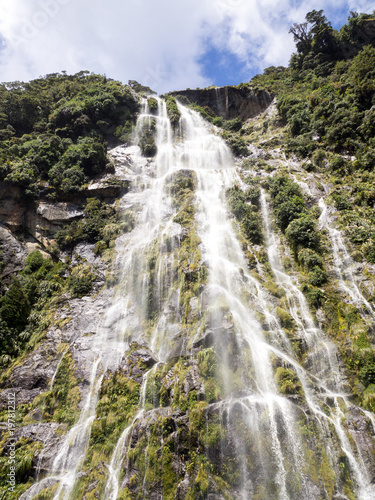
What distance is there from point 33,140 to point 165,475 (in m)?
34.5

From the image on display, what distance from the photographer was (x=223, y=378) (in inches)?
410

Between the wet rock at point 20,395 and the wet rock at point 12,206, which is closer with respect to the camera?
the wet rock at point 20,395

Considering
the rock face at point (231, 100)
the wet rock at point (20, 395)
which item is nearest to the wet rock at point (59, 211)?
the wet rock at point (20, 395)

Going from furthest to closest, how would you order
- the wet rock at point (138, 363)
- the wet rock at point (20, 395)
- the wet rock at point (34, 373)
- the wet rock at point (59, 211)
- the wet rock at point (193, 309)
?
the wet rock at point (59, 211), the wet rock at point (34, 373), the wet rock at point (193, 309), the wet rock at point (20, 395), the wet rock at point (138, 363)

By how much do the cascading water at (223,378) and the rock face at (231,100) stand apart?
1054 inches

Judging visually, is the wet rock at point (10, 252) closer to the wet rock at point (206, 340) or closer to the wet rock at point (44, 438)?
the wet rock at point (44, 438)

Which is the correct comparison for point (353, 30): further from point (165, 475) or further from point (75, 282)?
point (165, 475)

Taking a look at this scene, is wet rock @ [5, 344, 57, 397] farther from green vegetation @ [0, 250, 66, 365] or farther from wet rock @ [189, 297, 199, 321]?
wet rock @ [189, 297, 199, 321]

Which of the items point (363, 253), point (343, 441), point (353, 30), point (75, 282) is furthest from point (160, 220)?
point (353, 30)

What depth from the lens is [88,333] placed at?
15.9m

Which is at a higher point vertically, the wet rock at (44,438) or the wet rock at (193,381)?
the wet rock at (193,381)

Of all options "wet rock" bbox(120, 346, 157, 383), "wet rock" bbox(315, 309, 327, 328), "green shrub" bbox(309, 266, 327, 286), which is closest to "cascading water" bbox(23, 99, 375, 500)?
"wet rock" bbox(120, 346, 157, 383)

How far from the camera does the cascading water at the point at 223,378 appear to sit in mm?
8281

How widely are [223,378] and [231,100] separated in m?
45.2
